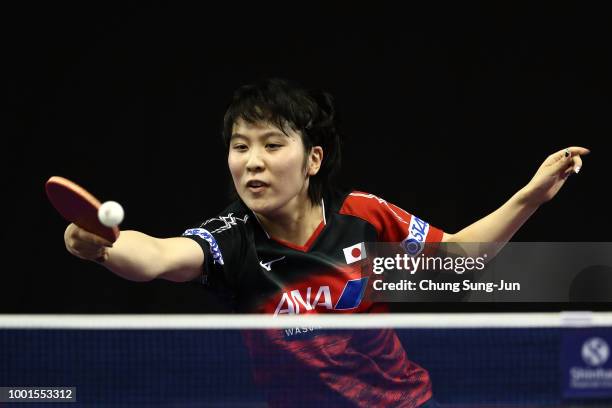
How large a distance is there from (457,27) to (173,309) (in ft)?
7.01

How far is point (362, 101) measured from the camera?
5.23 m

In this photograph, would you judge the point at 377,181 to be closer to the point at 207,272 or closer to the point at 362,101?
the point at 362,101

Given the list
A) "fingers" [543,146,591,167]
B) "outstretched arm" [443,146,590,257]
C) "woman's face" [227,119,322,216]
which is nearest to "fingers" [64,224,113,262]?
"woman's face" [227,119,322,216]

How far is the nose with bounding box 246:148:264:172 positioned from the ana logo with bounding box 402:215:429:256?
1.93ft

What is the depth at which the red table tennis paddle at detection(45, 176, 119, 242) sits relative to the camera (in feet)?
7.09

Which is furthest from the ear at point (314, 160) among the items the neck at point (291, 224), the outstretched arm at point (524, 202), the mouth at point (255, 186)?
the outstretched arm at point (524, 202)

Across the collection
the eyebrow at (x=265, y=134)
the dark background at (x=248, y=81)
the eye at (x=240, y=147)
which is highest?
the dark background at (x=248, y=81)

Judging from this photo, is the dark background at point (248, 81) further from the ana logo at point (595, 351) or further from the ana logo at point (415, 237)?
the ana logo at point (415, 237)

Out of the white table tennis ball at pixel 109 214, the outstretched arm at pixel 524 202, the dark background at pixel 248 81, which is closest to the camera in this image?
the white table tennis ball at pixel 109 214

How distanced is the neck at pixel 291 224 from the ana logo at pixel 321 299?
159mm

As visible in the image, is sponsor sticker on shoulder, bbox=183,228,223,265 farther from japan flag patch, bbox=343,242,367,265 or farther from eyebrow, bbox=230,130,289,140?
japan flag patch, bbox=343,242,367,265

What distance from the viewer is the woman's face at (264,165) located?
2.71 m

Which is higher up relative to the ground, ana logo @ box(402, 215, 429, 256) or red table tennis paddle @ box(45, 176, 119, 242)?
ana logo @ box(402, 215, 429, 256)

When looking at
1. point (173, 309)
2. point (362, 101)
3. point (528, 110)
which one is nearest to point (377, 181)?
point (362, 101)
